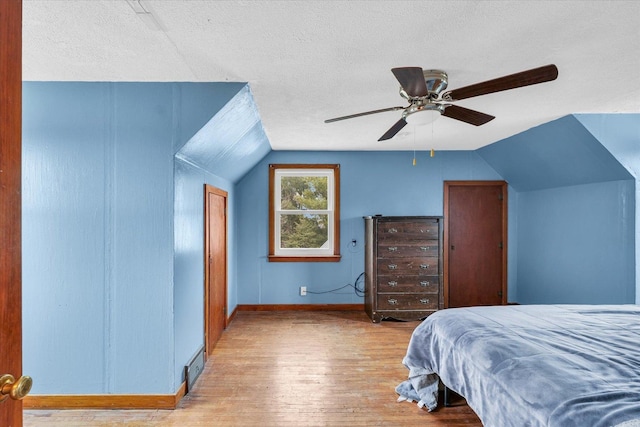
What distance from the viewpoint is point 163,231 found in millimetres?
2363

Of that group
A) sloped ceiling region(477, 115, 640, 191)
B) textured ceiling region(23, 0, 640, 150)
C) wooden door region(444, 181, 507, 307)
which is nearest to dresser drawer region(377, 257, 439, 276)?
wooden door region(444, 181, 507, 307)

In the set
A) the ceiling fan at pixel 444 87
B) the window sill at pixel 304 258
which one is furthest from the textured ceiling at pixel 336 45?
the window sill at pixel 304 258

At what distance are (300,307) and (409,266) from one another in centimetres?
161

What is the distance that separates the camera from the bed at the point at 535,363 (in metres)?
1.25

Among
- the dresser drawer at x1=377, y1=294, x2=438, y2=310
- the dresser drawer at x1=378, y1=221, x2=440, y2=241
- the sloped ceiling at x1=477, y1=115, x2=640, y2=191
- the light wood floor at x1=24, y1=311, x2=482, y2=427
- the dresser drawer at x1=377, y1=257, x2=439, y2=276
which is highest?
the sloped ceiling at x1=477, y1=115, x2=640, y2=191

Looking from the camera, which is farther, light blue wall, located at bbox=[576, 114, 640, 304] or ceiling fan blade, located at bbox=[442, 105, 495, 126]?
light blue wall, located at bbox=[576, 114, 640, 304]

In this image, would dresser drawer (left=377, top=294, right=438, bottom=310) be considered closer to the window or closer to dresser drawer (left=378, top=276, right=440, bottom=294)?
dresser drawer (left=378, top=276, right=440, bottom=294)

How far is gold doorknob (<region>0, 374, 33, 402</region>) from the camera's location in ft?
2.50

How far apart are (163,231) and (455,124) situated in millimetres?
2877

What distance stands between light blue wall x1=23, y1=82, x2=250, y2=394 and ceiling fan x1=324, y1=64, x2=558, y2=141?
1.22 meters

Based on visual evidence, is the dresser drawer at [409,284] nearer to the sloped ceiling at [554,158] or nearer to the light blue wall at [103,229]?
the sloped ceiling at [554,158]

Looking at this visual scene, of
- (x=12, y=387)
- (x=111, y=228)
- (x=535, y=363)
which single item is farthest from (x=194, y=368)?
(x=535, y=363)

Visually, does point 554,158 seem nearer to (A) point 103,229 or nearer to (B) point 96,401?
(A) point 103,229

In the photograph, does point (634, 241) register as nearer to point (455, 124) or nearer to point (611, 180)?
point (611, 180)
